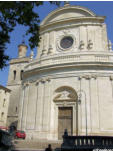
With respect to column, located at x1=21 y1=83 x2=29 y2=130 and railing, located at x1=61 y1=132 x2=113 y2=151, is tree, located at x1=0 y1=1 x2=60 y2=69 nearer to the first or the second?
Answer: railing, located at x1=61 y1=132 x2=113 y2=151

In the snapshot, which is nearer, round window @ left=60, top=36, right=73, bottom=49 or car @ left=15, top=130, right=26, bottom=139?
car @ left=15, top=130, right=26, bottom=139

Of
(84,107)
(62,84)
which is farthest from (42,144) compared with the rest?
(62,84)

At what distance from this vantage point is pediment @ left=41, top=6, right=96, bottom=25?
70.9ft

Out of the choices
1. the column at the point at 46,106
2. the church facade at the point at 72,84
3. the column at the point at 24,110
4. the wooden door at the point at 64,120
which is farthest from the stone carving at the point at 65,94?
the column at the point at 24,110

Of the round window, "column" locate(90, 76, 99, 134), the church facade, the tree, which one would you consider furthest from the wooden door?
the tree

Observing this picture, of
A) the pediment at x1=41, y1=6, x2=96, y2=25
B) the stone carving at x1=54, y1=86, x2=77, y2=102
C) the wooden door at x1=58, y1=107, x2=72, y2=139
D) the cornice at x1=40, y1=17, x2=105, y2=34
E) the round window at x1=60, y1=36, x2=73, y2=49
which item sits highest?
the pediment at x1=41, y1=6, x2=96, y2=25

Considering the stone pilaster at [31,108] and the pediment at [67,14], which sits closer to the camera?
the stone pilaster at [31,108]

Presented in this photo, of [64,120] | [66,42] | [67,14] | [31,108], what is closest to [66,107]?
[64,120]

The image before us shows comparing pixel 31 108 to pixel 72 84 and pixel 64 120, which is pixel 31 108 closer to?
pixel 64 120

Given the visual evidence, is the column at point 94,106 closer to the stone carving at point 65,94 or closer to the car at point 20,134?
the stone carving at point 65,94

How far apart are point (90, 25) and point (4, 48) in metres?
14.4

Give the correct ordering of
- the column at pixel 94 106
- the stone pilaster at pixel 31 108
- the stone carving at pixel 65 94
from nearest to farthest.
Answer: the column at pixel 94 106 → the stone carving at pixel 65 94 → the stone pilaster at pixel 31 108

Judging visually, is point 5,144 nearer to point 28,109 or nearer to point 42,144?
point 42,144

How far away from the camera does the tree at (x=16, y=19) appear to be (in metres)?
7.21
